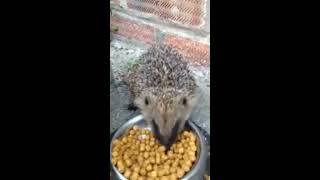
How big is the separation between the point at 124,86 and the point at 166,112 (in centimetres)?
31

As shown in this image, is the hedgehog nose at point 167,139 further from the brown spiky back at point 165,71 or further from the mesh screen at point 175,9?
the mesh screen at point 175,9

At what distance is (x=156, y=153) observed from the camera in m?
2.31

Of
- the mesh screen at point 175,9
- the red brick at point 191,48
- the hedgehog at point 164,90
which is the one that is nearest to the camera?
the mesh screen at point 175,9

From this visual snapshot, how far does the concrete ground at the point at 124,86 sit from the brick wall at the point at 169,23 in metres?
0.05

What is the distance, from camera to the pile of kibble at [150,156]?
2.24m

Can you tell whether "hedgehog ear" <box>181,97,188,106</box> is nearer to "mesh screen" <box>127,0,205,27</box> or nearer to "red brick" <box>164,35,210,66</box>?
"red brick" <box>164,35,210,66</box>

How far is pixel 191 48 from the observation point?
7.28 feet

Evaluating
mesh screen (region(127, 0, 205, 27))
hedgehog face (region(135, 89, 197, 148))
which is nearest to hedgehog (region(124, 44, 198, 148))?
hedgehog face (region(135, 89, 197, 148))

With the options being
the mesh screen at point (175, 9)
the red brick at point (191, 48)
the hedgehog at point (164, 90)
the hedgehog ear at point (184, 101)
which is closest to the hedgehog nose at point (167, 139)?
the hedgehog at point (164, 90)

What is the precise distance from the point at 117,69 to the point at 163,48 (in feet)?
0.80

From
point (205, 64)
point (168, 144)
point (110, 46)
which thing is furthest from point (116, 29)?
point (168, 144)

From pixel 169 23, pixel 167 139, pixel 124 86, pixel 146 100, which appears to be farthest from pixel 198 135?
pixel 169 23

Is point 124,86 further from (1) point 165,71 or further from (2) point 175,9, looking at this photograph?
(2) point 175,9

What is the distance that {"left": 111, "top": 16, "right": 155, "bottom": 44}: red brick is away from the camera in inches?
83.3
